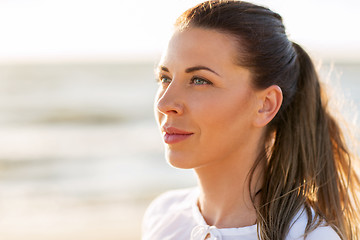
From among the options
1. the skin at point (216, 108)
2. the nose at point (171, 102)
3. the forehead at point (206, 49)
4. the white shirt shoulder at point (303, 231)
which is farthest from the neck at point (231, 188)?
the forehead at point (206, 49)

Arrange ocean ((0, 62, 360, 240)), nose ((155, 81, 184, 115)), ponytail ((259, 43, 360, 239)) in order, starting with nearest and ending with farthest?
nose ((155, 81, 184, 115))
ponytail ((259, 43, 360, 239))
ocean ((0, 62, 360, 240))

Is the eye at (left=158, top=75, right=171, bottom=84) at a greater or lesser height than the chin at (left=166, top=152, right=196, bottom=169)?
greater

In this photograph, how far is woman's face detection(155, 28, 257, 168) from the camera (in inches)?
96.7

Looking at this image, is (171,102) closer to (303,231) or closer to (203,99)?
(203,99)

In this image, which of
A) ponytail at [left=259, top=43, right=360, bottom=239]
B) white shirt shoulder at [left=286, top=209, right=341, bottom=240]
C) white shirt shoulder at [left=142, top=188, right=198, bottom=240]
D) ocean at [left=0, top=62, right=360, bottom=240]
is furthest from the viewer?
ocean at [left=0, top=62, right=360, bottom=240]

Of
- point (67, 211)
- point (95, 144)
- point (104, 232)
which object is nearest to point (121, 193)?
point (67, 211)

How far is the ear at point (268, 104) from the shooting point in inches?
101

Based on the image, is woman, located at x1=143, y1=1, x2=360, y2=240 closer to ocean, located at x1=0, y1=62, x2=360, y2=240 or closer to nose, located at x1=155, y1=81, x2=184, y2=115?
nose, located at x1=155, y1=81, x2=184, y2=115

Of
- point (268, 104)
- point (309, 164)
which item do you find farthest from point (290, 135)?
point (268, 104)

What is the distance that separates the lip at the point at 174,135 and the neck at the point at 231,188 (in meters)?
0.28

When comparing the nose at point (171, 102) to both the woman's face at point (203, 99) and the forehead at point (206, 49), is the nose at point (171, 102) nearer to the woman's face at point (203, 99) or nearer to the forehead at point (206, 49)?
the woman's face at point (203, 99)

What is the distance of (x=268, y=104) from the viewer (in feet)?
8.51

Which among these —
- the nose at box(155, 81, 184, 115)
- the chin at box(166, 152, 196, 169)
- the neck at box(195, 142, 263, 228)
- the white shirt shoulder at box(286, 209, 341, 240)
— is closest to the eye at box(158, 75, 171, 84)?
the nose at box(155, 81, 184, 115)

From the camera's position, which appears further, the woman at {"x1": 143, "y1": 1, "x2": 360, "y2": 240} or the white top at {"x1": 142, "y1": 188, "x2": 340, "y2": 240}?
the woman at {"x1": 143, "y1": 1, "x2": 360, "y2": 240}
